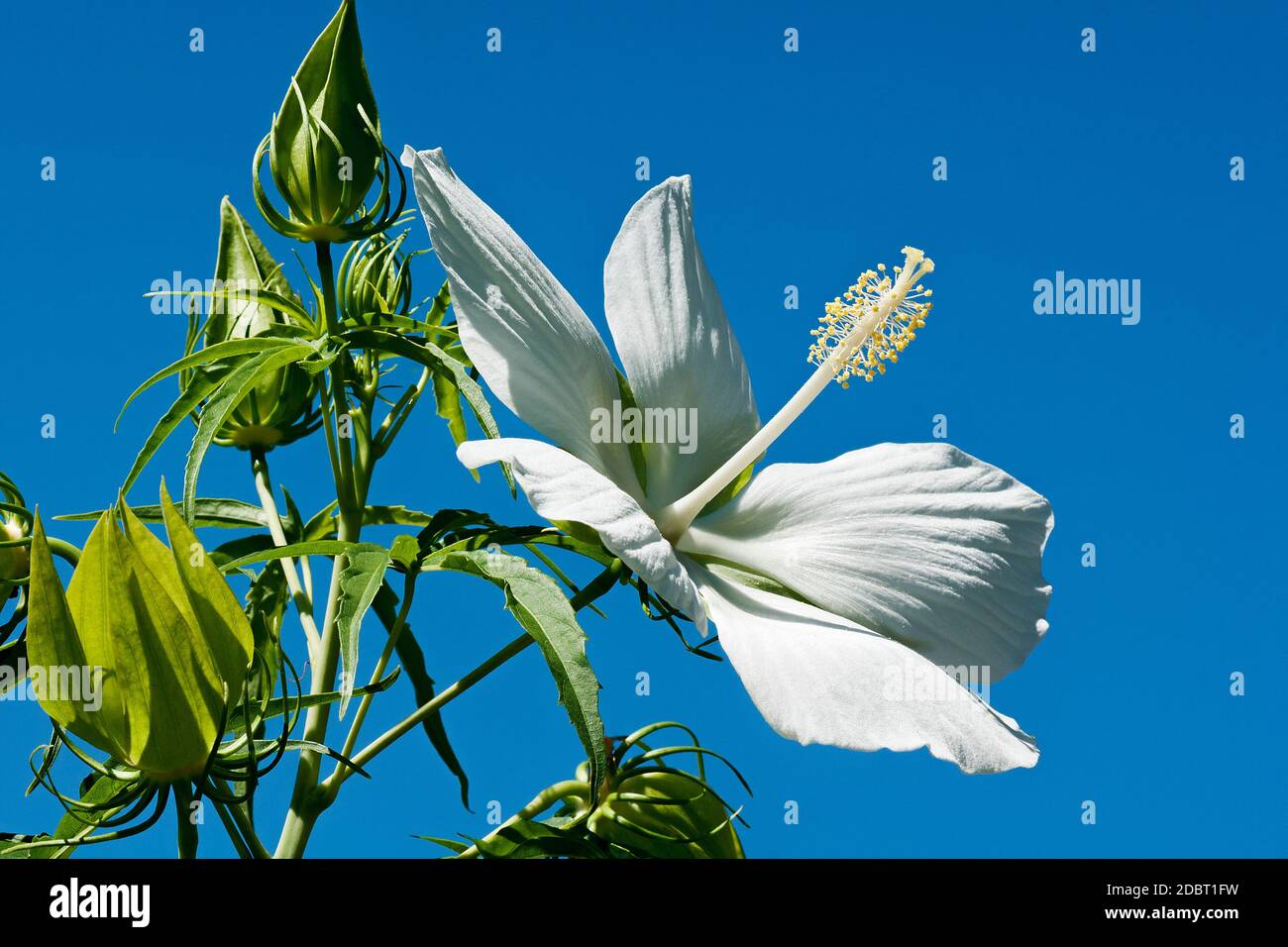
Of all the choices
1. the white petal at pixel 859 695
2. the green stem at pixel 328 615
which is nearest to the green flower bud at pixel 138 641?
the green stem at pixel 328 615

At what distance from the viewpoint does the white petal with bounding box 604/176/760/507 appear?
124 centimetres

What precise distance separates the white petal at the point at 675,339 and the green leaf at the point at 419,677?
303 mm

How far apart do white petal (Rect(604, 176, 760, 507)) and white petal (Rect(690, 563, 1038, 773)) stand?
0.23 meters

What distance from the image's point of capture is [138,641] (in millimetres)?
908

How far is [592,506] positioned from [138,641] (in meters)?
0.32

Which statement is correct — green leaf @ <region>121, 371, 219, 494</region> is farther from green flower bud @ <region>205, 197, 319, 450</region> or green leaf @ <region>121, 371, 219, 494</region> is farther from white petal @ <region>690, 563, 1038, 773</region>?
white petal @ <region>690, 563, 1038, 773</region>

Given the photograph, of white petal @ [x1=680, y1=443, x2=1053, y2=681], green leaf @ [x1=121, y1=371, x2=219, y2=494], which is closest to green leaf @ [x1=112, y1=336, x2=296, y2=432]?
green leaf @ [x1=121, y1=371, x2=219, y2=494]

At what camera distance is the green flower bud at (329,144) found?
126 centimetres

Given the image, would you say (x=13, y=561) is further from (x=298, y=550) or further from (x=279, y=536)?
(x=298, y=550)

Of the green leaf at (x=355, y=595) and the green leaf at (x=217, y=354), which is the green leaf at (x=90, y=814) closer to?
the green leaf at (x=355, y=595)
